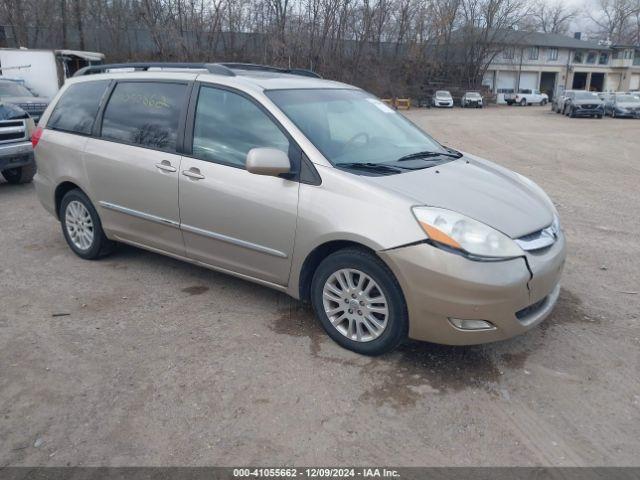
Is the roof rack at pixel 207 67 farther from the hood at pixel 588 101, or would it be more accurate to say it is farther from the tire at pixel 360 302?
the hood at pixel 588 101

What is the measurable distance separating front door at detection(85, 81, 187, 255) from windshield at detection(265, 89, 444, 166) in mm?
1030

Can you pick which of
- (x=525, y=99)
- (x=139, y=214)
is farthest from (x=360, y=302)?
(x=525, y=99)

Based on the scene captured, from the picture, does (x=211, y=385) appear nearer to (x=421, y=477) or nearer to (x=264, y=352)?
(x=264, y=352)

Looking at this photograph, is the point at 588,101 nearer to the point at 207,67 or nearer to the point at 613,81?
the point at 207,67

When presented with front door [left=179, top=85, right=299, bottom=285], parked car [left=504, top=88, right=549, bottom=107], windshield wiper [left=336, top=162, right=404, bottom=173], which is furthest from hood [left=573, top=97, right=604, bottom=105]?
front door [left=179, top=85, right=299, bottom=285]

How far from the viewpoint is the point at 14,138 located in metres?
8.92

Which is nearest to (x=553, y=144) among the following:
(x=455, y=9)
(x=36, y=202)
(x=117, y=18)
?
(x=36, y=202)

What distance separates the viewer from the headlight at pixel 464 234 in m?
3.27

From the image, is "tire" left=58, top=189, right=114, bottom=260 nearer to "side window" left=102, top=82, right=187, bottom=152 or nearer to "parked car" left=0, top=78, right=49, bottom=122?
"side window" left=102, top=82, right=187, bottom=152

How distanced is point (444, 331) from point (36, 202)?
7202mm

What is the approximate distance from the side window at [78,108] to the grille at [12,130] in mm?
3810

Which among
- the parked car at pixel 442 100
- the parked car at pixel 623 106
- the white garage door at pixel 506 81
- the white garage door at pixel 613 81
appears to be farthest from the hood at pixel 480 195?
the white garage door at pixel 613 81

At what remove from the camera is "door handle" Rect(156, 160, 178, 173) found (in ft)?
14.6

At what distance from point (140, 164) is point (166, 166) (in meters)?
0.33
